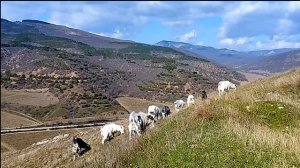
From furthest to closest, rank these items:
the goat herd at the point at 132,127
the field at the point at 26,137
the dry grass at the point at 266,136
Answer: the field at the point at 26,137 → the goat herd at the point at 132,127 → the dry grass at the point at 266,136

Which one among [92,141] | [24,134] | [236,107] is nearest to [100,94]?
[24,134]

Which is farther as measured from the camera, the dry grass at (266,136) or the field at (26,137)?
the field at (26,137)

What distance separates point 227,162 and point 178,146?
249cm

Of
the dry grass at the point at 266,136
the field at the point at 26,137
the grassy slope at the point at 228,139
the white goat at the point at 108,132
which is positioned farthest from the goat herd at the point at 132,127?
the field at the point at 26,137

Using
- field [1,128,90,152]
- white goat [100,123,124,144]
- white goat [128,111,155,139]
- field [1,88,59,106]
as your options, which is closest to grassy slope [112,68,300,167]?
white goat [128,111,155,139]

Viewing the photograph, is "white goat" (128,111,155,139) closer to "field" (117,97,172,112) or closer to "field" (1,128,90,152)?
"field" (1,128,90,152)

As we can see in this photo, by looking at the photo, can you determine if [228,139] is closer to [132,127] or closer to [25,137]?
[132,127]

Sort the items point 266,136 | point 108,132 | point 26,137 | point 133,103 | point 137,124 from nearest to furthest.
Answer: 1. point 266,136
2. point 137,124
3. point 108,132
4. point 26,137
5. point 133,103

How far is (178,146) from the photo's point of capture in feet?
51.4

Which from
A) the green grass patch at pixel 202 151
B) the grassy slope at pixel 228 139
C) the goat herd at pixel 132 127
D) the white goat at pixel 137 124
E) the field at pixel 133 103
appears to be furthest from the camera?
the field at pixel 133 103

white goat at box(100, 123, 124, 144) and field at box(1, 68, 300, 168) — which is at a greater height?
field at box(1, 68, 300, 168)

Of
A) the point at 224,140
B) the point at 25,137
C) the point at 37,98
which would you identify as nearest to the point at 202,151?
the point at 224,140

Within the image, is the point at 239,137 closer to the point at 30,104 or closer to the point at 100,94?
the point at 30,104

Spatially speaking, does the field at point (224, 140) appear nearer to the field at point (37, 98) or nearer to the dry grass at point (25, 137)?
the dry grass at point (25, 137)
